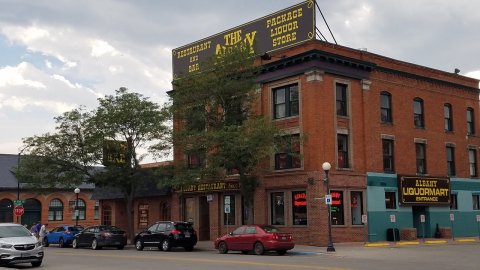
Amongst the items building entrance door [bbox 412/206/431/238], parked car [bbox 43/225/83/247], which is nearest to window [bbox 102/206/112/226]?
parked car [bbox 43/225/83/247]

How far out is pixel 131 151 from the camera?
37.8m

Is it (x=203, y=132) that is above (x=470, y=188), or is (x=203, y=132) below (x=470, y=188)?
above

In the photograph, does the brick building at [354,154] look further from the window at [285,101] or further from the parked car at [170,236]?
the parked car at [170,236]

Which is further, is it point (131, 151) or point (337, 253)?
point (131, 151)

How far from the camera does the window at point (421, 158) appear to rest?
38969 millimetres

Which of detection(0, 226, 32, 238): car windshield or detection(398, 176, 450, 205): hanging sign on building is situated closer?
detection(0, 226, 32, 238): car windshield

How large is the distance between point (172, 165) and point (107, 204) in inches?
648

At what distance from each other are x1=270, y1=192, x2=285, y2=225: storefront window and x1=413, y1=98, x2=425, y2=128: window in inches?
435

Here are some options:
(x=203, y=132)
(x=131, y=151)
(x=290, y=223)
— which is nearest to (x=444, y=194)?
(x=290, y=223)

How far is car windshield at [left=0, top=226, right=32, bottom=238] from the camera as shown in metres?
22.1

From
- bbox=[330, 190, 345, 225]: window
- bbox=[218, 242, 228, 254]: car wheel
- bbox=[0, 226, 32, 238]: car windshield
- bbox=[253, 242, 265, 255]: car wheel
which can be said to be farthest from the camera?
bbox=[330, 190, 345, 225]: window

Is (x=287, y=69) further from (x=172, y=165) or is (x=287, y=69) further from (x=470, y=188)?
(x=470, y=188)

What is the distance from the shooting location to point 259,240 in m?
27.0

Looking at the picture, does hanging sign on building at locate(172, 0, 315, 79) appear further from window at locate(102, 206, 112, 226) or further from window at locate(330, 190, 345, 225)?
window at locate(102, 206, 112, 226)
